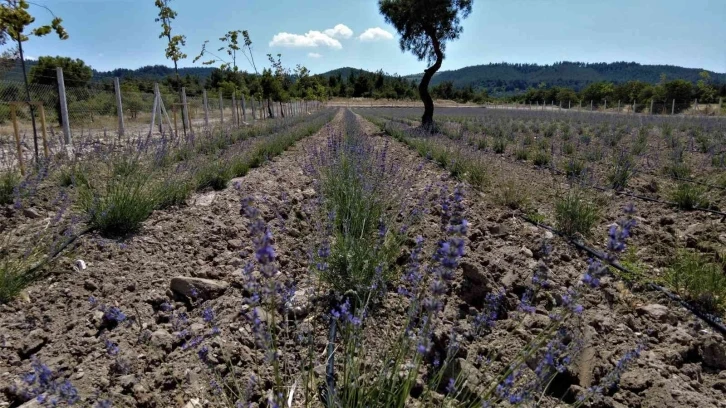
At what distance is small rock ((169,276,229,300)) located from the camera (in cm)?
281

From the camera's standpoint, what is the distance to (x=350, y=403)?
1.65 m

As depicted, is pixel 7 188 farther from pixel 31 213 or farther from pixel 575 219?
pixel 575 219

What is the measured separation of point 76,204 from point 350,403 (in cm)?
388

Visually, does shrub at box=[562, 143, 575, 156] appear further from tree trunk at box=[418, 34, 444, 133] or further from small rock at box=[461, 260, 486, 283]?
small rock at box=[461, 260, 486, 283]

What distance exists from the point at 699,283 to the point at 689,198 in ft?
8.83

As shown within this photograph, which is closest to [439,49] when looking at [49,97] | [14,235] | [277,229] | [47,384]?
[49,97]

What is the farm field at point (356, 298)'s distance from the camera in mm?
1646

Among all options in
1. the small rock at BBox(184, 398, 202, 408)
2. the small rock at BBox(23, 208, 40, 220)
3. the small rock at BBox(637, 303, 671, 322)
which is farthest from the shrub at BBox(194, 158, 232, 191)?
the small rock at BBox(637, 303, 671, 322)

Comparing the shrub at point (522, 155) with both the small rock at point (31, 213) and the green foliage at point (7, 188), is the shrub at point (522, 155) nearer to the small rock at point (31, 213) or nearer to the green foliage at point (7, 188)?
the small rock at point (31, 213)

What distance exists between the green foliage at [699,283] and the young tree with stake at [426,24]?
46.5ft

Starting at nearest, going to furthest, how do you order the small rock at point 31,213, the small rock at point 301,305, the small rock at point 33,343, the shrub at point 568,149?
the small rock at point 33,343, the small rock at point 301,305, the small rock at point 31,213, the shrub at point 568,149

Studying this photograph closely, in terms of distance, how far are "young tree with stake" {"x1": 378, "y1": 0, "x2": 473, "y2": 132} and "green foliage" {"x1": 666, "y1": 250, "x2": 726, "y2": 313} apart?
14183mm

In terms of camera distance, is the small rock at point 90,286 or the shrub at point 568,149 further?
the shrub at point 568,149

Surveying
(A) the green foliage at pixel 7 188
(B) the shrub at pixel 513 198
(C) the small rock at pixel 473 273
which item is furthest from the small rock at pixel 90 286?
(B) the shrub at pixel 513 198
